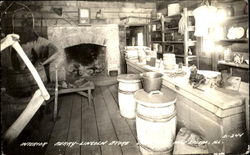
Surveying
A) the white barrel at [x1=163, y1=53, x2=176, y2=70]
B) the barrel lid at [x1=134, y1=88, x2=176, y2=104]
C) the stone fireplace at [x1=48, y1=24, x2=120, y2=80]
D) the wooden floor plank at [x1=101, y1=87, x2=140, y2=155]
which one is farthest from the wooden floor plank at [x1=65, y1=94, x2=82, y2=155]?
the stone fireplace at [x1=48, y1=24, x2=120, y2=80]

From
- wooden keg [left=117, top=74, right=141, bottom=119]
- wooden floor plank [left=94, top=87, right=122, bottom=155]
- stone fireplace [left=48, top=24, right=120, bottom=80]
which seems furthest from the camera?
stone fireplace [left=48, top=24, right=120, bottom=80]

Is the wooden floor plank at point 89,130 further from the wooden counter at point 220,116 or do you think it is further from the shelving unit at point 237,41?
the shelving unit at point 237,41

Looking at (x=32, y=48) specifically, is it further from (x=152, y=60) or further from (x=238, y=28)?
(x=238, y=28)

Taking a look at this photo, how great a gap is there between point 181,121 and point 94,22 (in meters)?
5.42

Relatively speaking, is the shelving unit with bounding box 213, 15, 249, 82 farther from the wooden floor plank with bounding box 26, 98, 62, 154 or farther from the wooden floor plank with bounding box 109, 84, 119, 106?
the wooden floor plank with bounding box 26, 98, 62, 154

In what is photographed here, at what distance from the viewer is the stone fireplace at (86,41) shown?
6758 millimetres

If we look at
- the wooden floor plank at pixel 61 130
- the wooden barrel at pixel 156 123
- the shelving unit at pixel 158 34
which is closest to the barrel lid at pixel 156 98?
the wooden barrel at pixel 156 123

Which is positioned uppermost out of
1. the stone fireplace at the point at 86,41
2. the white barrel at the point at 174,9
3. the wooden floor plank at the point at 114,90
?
the white barrel at the point at 174,9

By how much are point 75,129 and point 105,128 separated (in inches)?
20.7

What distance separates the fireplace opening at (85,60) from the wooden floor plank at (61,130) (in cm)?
279

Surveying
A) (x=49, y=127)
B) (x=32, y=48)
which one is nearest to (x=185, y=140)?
(x=49, y=127)

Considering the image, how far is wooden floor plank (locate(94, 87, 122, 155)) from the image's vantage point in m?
2.69

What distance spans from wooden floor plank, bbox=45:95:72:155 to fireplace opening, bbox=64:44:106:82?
2.79 m

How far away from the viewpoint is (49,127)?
3.46 m
